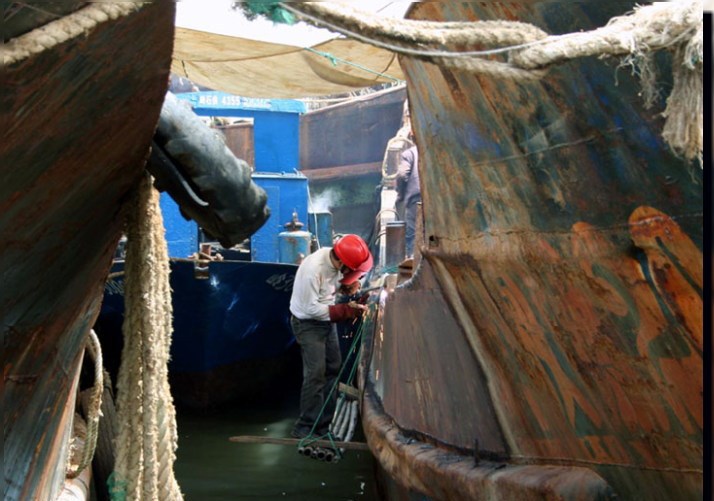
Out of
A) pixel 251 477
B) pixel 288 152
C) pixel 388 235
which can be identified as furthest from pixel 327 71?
pixel 288 152

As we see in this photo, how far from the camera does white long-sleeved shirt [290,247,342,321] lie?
25.2 feet

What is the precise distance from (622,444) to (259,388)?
7.82m

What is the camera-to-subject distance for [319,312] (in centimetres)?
765

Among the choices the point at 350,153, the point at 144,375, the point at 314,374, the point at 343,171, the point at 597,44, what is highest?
the point at 350,153

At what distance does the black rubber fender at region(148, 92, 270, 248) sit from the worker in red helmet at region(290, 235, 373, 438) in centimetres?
427

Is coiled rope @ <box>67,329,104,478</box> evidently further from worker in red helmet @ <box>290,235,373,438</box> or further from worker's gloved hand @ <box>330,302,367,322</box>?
worker's gloved hand @ <box>330,302,367,322</box>

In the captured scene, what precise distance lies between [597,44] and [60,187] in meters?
1.56

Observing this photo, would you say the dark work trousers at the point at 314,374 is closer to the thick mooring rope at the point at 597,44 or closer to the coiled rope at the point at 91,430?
the coiled rope at the point at 91,430

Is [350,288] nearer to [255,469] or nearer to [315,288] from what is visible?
[315,288]

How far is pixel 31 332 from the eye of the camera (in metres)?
2.85

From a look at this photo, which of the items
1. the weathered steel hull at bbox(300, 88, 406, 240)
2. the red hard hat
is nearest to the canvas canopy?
the red hard hat

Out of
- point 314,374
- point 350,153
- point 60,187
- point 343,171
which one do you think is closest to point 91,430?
point 60,187

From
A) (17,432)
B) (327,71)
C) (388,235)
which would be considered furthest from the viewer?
(388,235)

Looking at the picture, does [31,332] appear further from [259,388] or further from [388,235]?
[259,388]
